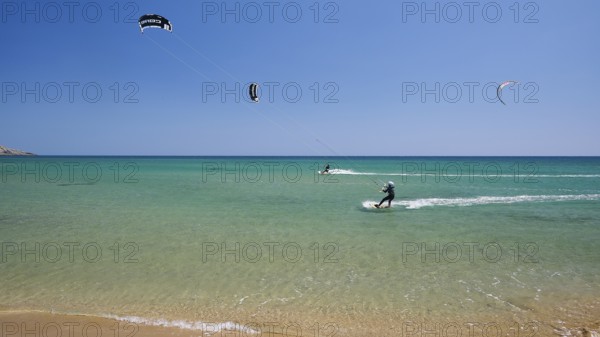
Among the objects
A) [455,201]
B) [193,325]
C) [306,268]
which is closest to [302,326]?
[193,325]

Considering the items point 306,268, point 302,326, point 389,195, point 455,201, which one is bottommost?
point 302,326

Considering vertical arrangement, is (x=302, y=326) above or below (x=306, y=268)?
below

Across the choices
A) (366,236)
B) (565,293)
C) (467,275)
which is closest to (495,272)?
(467,275)

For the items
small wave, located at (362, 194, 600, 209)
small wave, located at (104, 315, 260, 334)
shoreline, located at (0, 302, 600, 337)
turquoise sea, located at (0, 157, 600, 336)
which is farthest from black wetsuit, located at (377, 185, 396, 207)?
small wave, located at (104, 315, 260, 334)

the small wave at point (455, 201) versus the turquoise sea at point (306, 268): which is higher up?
the small wave at point (455, 201)

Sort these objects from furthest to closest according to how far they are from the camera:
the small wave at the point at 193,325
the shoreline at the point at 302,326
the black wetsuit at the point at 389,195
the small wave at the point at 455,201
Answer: the small wave at the point at 455,201 < the black wetsuit at the point at 389,195 < the small wave at the point at 193,325 < the shoreline at the point at 302,326

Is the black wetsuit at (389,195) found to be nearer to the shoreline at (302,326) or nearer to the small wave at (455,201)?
the small wave at (455,201)

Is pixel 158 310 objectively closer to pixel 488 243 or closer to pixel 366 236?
pixel 366 236

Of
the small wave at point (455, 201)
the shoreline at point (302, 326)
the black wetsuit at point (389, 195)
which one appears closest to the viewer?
the shoreline at point (302, 326)

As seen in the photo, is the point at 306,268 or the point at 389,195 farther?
the point at 389,195

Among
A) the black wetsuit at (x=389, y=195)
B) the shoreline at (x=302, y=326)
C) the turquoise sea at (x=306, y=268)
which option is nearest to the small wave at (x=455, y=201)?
the black wetsuit at (x=389, y=195)

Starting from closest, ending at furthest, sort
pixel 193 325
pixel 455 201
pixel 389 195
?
pixel 193 325 < pixel 389 195 < pixel 455 201

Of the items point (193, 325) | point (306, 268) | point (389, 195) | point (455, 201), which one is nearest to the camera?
point (193, 325)

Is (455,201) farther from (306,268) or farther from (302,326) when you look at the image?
(302,326)
